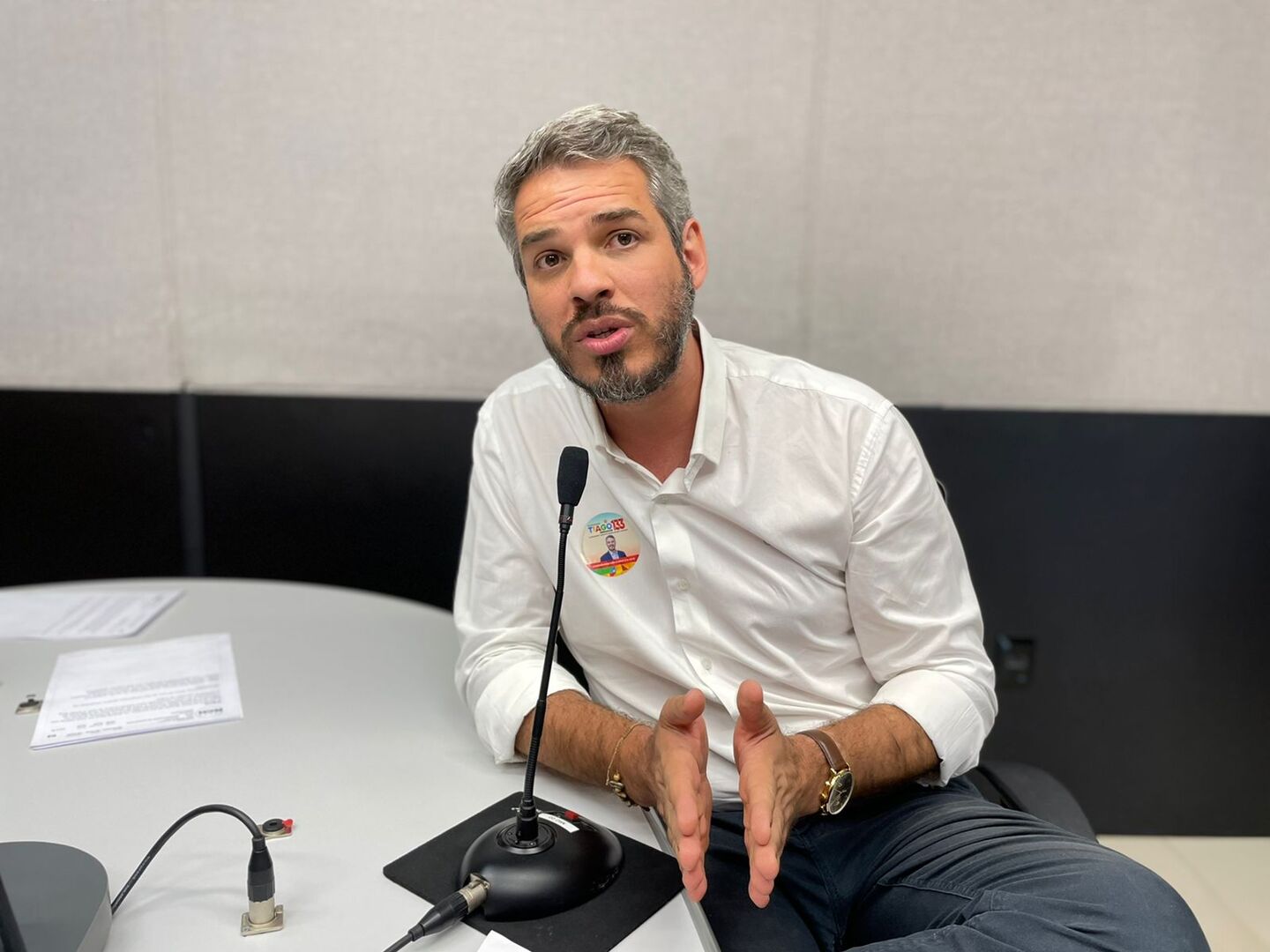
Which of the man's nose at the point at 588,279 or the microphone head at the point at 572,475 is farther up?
the man's nose at the point at 588,279

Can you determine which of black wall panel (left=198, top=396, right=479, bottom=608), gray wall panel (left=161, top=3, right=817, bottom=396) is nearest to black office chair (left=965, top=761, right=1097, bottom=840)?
gray wall panel (left=161, top=3, right=817, bottom=396)

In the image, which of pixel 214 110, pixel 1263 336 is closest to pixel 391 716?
pixel 214 110

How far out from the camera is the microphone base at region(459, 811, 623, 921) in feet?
2.76

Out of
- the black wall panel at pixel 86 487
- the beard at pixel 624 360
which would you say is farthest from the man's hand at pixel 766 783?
the black wall panel at pixel 86 487

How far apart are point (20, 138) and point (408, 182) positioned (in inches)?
32.5

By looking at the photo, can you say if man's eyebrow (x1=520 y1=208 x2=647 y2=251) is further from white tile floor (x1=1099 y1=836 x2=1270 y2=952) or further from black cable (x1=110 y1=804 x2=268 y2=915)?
white tile floor (x1=1099 y1=836 x2=1270 y2=952)

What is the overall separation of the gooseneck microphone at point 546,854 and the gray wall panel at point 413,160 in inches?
49.7

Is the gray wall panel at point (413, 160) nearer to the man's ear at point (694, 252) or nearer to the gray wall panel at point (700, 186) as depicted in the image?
the gray wall panel at point (700, 186)

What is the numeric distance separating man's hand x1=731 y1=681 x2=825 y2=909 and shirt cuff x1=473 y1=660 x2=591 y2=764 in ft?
0.82

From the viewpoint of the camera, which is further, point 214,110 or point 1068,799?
point 214,110

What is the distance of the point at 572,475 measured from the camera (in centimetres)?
95

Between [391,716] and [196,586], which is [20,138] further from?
[391,716]

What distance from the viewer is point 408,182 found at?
207 centimetres

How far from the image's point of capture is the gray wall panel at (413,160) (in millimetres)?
2016
